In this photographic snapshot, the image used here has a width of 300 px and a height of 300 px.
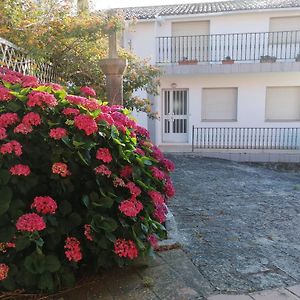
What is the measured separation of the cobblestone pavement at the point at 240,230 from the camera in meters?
3.08

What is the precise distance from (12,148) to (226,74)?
499 inches

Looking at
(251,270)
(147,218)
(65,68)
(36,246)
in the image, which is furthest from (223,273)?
(65,68)

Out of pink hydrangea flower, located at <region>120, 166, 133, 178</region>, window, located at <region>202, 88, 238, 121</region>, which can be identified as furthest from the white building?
pink hydrangea flower, located at <region>120, 166, 133, 178</region>

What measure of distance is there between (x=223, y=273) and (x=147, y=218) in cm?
89

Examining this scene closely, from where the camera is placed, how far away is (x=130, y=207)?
2.70 metres

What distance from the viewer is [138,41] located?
14453 mm

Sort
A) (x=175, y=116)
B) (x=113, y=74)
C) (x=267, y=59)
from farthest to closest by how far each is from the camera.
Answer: (x=175, y=116) → (x=267, y=59) → (x=113, y=74)

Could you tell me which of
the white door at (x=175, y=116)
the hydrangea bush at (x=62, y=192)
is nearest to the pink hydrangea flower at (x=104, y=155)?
the hydrangea bush at (x=62, y=192)

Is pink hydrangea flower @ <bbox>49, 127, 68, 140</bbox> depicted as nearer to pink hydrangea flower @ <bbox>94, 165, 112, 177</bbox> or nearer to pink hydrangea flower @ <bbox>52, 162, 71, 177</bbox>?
pink hydrangea flower @ <bbox>52, 162, 71, 177</bbox>

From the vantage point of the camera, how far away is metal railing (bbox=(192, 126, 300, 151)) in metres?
13.9

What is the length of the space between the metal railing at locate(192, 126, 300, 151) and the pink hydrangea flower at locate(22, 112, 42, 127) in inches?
458

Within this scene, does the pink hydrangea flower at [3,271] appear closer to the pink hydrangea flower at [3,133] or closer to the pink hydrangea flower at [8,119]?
the pink hydrangea flower at [3,133]

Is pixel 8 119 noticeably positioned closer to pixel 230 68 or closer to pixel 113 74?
pixel 113 74

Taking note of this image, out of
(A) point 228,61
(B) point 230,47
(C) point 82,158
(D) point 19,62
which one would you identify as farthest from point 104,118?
(B) point 230,47
